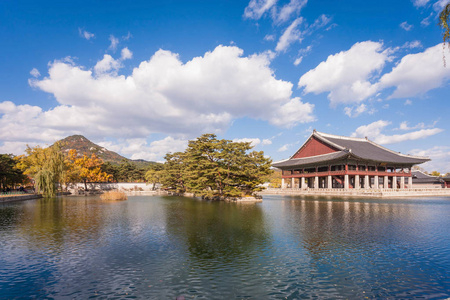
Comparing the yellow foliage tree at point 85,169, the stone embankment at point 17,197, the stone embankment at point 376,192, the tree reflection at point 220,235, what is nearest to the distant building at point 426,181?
the stone embankment at point 376,192

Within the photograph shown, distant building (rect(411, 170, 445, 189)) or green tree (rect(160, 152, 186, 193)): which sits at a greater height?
green tree (rect(160, 152, 186, 193))

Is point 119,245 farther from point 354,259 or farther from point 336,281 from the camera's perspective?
point 354,259

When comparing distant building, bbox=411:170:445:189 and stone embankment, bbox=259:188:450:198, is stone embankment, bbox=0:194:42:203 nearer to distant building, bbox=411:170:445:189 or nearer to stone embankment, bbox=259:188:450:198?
stone embankment, bbox=259:188:450:198

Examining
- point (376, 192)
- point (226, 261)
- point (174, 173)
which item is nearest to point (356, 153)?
point (376, 192)

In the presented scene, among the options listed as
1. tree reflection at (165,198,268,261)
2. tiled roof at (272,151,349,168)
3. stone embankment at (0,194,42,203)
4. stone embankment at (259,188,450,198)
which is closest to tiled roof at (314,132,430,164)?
tiled roof at (272,151,349,168)

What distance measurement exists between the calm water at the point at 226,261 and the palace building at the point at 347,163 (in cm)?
3709

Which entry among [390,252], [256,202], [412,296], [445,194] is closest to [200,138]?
[256,202]

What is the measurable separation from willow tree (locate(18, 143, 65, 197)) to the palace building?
163ft

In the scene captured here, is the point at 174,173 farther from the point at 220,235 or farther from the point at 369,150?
the point at 369,150

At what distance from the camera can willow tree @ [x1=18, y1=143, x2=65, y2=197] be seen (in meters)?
42.4

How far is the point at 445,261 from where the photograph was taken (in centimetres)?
1090

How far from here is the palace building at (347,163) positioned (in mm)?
53719

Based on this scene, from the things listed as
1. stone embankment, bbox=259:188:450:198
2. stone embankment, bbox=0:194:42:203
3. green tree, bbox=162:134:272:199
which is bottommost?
stone embankment, bbox=259:188:450:198

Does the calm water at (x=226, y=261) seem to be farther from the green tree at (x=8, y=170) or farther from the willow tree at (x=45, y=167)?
the green tree at (x=8, y=170)
